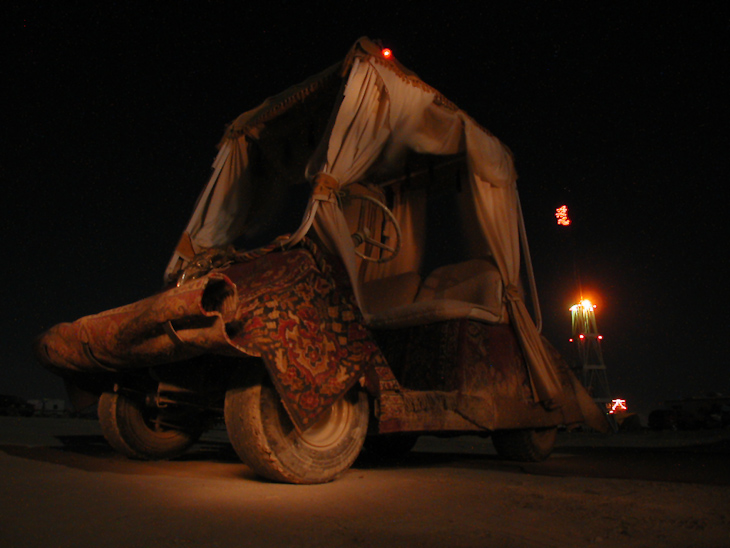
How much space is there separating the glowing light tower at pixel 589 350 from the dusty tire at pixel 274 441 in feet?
64.5

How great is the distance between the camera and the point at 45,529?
1538 millimetres

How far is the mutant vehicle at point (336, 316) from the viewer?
251cm

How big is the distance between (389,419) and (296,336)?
0.78 meters

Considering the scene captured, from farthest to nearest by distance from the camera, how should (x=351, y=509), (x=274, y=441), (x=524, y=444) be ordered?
1. (x=524, y=444)
2. (x=274, y=441)
3. (x=351, y=509)

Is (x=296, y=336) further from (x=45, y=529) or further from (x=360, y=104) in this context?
(x=360, y=104)

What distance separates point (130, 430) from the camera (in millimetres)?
3494

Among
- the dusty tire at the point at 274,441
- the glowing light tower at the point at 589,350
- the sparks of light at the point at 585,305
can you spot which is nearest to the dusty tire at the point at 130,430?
the dusty tire at the point at 274,441

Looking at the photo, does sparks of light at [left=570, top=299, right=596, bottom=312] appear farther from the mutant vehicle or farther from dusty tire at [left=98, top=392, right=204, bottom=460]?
dusty tire at [left=98, top=392, right=204, bottom=460]

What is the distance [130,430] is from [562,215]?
1227cm

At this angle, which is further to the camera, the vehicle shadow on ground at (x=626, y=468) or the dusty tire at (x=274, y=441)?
the vehicle shadow on ground at (x=626, y=468)

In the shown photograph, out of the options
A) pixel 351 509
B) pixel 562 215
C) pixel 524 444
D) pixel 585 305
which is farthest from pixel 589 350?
pixel 351 509

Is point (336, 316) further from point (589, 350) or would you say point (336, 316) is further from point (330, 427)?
point (589, 350)

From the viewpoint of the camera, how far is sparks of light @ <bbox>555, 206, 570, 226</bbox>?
520 inches

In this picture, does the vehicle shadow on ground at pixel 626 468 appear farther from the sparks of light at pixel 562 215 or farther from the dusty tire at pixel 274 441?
the sparks of light at pixel 562 215
